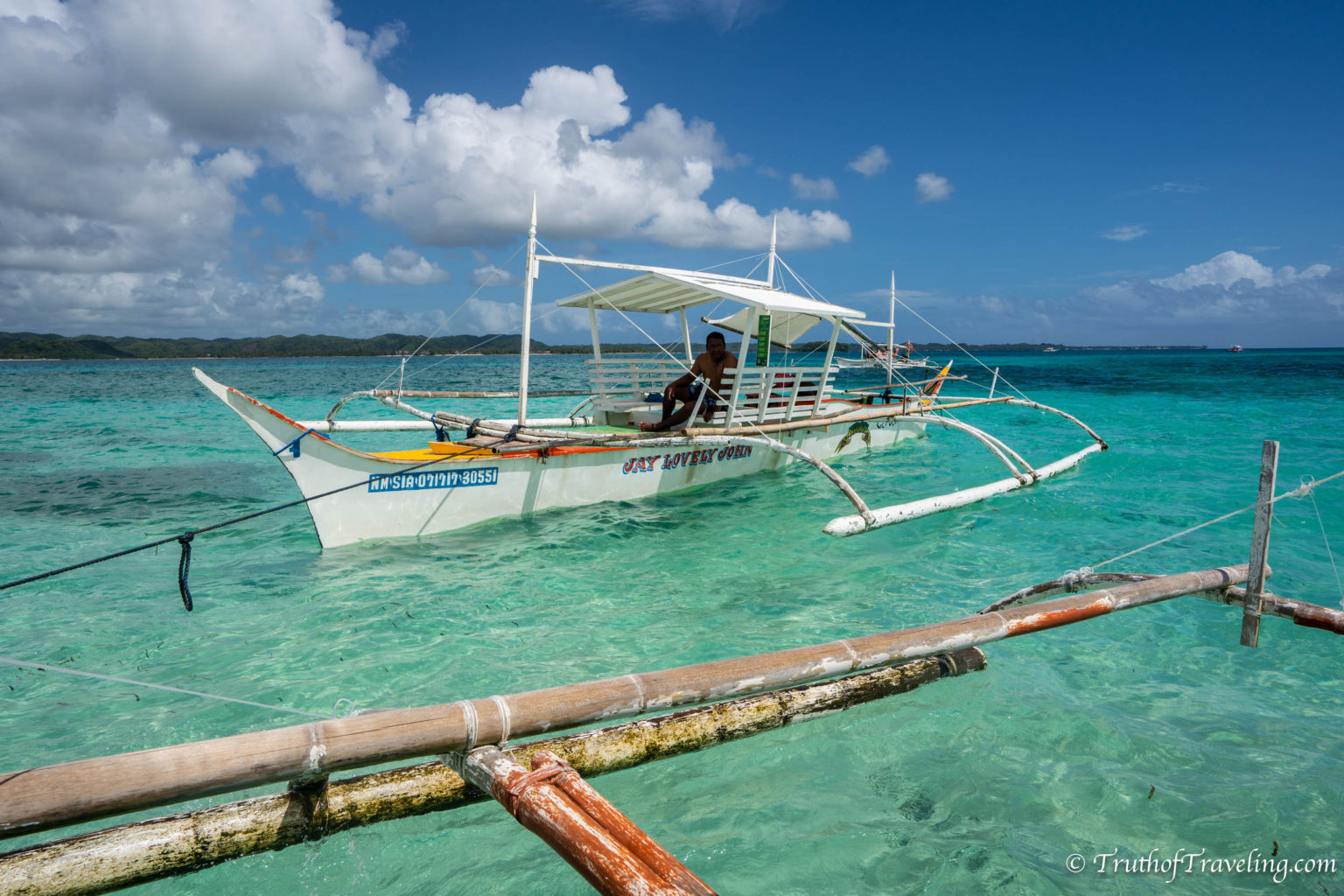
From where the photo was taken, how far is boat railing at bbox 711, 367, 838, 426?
9391 millimetres

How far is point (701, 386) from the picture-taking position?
936 centimetres

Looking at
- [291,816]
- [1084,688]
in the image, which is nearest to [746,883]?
[291,816]

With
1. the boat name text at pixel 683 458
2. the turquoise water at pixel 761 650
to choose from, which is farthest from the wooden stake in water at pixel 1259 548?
the boat name text at pixel 683 458

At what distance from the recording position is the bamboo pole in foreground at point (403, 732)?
1.93m

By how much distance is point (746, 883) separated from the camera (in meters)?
2.92

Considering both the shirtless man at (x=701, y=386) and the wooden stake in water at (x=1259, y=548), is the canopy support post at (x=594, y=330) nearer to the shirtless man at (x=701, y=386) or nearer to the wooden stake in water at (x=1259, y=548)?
the shirtless man at (x=701, y=386)

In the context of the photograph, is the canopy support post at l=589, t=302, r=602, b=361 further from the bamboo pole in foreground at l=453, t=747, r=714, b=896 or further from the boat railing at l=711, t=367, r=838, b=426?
the bamboo pole in foreground at l=453, t=747, r=714, b=896

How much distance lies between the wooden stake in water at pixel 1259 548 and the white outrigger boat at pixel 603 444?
105 inches

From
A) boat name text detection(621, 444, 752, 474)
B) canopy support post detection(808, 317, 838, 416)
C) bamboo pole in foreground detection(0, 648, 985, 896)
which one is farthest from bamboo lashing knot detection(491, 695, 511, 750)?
canopy support post detection(808, 317, 838, 416)

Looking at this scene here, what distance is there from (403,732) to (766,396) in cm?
804

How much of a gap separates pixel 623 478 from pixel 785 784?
559cm

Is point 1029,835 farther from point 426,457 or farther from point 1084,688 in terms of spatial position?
point 426,457

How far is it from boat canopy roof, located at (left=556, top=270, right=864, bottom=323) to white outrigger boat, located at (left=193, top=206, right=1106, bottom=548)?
0.03 meters
